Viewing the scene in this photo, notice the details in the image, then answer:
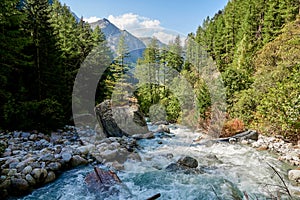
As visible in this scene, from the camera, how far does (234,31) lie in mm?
28125

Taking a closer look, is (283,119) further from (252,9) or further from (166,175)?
(252,9)

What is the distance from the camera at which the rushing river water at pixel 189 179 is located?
221 inches

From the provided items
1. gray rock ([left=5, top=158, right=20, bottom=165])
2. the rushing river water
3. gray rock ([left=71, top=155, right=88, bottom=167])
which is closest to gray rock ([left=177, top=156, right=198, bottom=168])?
the rushing river water

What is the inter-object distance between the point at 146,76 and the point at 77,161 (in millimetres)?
20481

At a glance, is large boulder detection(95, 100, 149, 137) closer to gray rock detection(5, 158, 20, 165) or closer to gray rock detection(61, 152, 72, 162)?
gray rock detection(61, 152, 72, 162)

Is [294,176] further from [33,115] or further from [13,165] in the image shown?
[33,115]

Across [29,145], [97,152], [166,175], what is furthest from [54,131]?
[166,175]

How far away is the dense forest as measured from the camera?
965 cm

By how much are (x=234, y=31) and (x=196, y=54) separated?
5813 mm

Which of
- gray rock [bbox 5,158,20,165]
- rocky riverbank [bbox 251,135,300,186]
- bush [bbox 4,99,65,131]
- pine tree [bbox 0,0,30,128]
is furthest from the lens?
bush [bbox 4,99,65,131]

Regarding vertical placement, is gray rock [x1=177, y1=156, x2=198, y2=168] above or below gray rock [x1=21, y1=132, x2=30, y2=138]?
below

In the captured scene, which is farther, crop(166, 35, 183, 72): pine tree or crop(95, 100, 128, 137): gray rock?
crop(166, 35, 183, 72): pine tree

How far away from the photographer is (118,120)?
1244 cm

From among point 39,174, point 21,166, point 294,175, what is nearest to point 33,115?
point 21,166
